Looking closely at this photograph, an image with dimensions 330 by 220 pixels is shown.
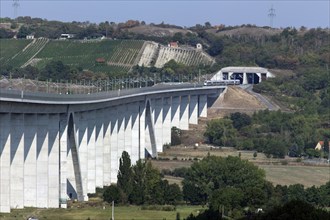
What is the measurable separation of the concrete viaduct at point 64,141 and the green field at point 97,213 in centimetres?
152

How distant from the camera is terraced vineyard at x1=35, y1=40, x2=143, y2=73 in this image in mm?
180750

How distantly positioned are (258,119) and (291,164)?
26455 millimetres

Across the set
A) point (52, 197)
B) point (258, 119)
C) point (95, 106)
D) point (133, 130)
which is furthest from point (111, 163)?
point (258, 119)

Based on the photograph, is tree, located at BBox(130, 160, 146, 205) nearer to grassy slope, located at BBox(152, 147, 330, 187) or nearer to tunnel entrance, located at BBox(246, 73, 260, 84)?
grassy slope, located at BBox(152, 147, 330, 187)

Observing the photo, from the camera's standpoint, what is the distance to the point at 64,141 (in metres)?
84.1

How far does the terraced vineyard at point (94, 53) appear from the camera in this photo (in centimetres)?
18075

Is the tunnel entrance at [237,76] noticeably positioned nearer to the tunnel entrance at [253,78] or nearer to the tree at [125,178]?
the tunnel entrance at [253,78]

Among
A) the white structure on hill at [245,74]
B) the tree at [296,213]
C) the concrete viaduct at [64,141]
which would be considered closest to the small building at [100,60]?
the white structure on hill at [245,74]

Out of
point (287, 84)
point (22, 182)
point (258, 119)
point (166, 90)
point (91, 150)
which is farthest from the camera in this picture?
point (287, 84)

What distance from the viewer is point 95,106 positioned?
9638cm

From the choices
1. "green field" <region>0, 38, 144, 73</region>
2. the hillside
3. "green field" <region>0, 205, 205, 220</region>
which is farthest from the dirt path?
"green field" <region>0, 205, 205, 220</region>

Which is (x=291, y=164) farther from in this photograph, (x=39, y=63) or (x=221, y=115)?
(x=39, y=63)

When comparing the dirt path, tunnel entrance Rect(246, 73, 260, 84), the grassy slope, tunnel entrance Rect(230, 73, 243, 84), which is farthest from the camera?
tunnel entrance Rect(230, 73, 243, 84)

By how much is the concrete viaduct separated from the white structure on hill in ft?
165
